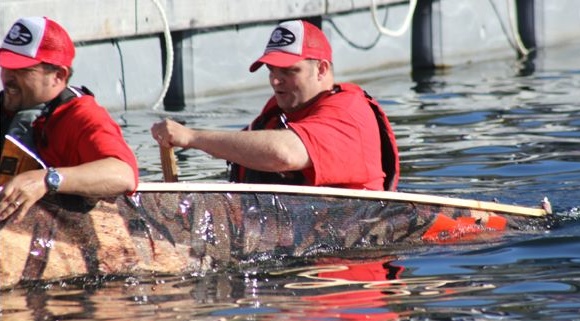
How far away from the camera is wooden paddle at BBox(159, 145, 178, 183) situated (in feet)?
21.9

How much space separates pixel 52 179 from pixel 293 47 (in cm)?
166

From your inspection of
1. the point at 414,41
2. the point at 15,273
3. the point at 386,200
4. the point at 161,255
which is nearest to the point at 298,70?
the point at 386,200

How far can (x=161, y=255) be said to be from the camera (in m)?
6.21

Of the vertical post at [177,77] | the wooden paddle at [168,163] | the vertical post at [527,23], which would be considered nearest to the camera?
the wooden paddle at [168,163]

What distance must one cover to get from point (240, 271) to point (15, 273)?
996 mm

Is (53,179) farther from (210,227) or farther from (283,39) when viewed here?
(283,39)

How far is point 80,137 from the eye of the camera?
18.9ft

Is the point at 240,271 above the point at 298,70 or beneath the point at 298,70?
beneath

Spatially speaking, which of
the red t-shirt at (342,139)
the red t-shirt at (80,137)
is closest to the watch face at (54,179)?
the red t-shirt at (80,137)

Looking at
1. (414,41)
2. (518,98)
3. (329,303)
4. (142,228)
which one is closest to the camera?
(329,303)

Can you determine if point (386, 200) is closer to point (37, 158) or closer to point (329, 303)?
point (329, 303)

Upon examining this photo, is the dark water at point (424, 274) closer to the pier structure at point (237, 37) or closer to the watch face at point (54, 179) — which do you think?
the watch face at point (54, 179)

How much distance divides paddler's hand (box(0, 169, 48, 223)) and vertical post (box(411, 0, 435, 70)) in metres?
9.29

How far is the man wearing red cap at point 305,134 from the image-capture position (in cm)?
650
